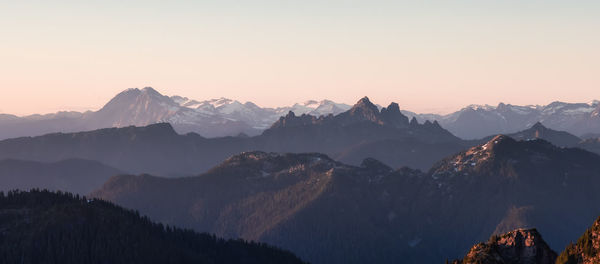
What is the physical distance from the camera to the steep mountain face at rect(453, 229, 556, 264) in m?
166

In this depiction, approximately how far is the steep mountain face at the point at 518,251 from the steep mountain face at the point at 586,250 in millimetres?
5199

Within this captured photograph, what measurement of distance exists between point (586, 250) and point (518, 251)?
1348 cm

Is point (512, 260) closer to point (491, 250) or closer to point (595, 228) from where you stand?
point (491, 250)

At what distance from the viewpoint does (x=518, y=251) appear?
554 ft

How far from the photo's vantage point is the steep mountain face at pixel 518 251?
16612cm

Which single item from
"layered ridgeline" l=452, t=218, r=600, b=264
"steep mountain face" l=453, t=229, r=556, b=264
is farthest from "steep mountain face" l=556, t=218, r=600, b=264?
"steep mountain face" l=453, t=229, r=556, b=264

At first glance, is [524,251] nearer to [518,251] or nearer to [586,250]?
Answer: [518,251]

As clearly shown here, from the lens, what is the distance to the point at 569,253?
528ft

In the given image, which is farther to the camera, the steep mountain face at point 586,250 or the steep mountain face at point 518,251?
the steep mountain face at point 518,251

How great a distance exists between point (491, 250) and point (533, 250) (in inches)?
296

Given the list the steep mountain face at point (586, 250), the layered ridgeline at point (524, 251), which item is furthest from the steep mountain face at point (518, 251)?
the steep mountain face at point (586, 250)

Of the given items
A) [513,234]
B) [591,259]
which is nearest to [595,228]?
[591,259]

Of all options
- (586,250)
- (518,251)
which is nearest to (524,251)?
(518,251)

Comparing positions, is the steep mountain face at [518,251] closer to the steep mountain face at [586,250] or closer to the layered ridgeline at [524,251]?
the layered ridgeline at [524,251]
